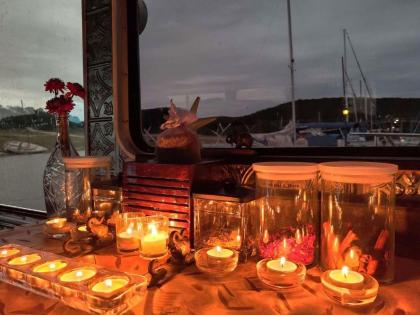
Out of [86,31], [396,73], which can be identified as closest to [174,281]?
[396,73]

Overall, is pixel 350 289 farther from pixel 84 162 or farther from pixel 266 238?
pixel 84 162

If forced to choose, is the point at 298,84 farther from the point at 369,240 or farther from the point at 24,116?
the point at 24,116

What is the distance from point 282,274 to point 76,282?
1.46 ft

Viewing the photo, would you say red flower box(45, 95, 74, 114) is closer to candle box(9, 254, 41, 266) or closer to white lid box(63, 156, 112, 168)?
white lid box(63, 156, 112, 168)

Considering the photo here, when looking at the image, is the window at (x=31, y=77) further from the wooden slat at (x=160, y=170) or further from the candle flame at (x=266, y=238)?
the candle flame at (x=266, y=238)

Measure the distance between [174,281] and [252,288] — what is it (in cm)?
19

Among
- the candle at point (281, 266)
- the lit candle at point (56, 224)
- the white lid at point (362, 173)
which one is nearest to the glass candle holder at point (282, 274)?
the candle at point (281, 266)

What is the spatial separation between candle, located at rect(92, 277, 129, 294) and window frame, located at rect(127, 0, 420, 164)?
67 centimetres

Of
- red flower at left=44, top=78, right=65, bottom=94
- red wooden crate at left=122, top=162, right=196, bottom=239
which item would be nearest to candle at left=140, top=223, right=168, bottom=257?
red wooden crate at left=122, top=162, right=196, bottom=239

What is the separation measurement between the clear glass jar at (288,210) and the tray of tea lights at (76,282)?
1.33 feet

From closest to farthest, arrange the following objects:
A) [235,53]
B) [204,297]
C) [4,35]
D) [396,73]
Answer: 1. [204,297]
2. [396,73]
3. [235,53]
4. [4,35]

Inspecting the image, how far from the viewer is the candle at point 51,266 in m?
0.79

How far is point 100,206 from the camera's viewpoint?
1.35 m

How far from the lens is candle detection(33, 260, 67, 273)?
793 millimetres
